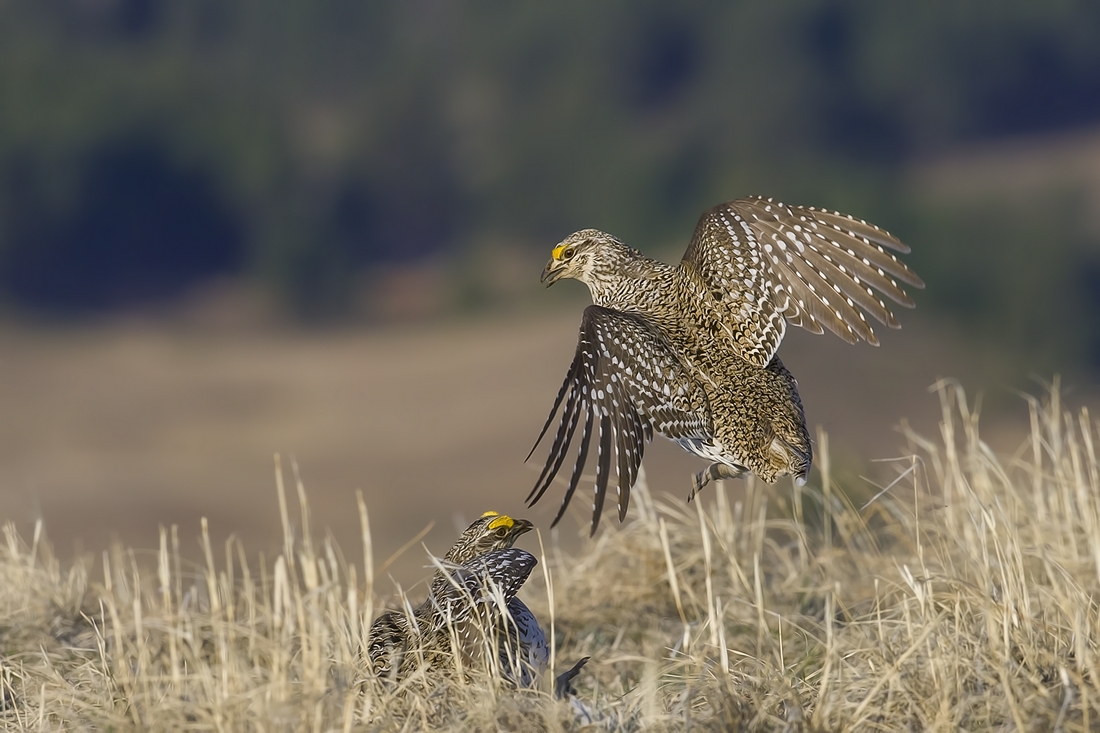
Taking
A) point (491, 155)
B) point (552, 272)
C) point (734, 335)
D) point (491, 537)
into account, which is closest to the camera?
point (734, 335)

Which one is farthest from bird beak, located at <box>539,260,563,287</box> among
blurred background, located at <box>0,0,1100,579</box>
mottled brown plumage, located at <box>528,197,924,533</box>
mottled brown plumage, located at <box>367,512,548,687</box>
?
blurred background, located at <box>0,0,1100,579</box>

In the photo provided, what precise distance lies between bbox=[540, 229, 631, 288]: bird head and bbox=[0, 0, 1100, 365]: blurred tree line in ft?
121

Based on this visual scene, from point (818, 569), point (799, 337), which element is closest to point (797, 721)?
point (818, 569)

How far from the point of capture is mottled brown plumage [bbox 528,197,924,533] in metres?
4.84

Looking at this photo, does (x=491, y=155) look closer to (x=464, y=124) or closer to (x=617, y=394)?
(x=464, y=124)

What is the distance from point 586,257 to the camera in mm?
6012

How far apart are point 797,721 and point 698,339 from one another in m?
1.88

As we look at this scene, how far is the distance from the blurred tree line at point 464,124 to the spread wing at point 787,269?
123 ft

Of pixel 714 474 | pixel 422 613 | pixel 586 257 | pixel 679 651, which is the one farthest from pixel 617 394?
pixel 586 257

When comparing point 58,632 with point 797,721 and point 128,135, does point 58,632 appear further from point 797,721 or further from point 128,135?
point 128,135

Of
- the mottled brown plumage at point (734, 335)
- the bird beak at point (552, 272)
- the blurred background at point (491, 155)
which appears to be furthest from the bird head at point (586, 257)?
the blurred background at point (491, 155)

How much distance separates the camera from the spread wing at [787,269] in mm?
5117

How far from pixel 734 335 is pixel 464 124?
5602cm

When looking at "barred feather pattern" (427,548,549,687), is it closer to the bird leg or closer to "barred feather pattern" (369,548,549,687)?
"barred feather pattern" (369,548,549,687)
